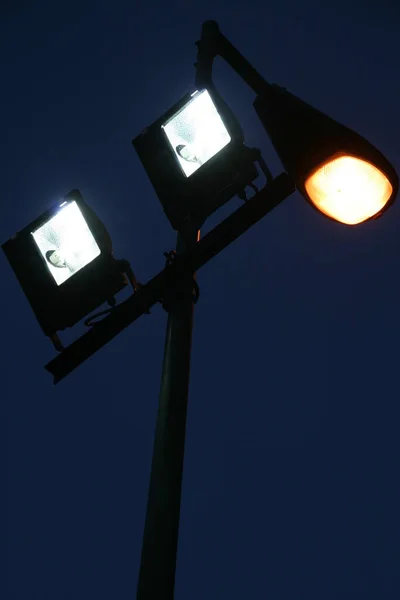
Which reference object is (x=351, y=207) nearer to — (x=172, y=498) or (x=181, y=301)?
(x=181, y=301)

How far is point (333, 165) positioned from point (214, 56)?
118cm

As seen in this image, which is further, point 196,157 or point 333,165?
point 196,157

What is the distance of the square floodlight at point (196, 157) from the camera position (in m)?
3.17

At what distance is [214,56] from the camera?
3.75 m

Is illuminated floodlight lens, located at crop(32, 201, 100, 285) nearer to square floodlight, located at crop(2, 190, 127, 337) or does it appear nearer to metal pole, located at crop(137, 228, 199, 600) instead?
square floodlight, located at crop(2, 190, 127, 337)

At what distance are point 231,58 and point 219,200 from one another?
0.91m

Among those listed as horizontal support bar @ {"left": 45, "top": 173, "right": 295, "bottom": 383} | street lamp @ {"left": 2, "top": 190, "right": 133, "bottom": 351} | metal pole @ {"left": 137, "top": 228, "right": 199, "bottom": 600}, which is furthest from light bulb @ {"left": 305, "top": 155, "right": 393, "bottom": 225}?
street lamp @ {"left": 2, "top": 190, "right": 133, "bottom": 351}

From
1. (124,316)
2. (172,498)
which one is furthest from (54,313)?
(172,498)

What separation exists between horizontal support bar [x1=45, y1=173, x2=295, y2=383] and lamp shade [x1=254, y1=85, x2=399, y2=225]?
187 millimetres

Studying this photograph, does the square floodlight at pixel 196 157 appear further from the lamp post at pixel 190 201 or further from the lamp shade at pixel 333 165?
the lamp shade at pixel 333 165

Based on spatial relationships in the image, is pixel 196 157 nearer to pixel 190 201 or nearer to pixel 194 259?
pixel 190 201

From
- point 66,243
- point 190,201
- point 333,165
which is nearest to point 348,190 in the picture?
point 333,165

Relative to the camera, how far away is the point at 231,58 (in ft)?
12.1

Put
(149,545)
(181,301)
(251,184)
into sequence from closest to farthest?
1. (149,545)
2. (181,301)
3. (251,184)
